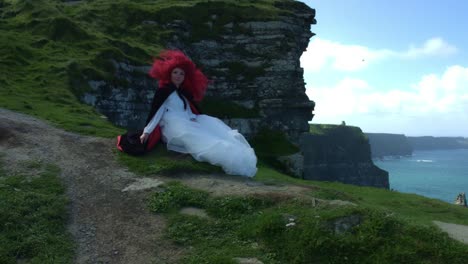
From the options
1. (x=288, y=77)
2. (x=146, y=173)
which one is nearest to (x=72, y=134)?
(x=146, y=173)

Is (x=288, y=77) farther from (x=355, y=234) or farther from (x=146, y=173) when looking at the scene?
(x=355, y=234)

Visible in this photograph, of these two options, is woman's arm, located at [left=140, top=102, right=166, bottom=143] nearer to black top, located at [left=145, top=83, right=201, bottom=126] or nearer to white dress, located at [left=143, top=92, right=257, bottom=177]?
white dress, located at [left=143, top=92, right=257, bottom=177]

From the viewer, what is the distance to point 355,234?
773 cm

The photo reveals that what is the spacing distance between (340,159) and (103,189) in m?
134

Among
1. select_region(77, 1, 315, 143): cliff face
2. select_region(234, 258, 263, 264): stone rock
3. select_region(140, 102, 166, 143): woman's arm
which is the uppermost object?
select_region(77, 1, 315, 143): cliff face

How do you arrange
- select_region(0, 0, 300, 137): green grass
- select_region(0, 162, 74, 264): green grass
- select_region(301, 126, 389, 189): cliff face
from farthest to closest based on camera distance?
select_region(301, 126, 389, 189): cliff face → select_region(0, 0, 300, 137): green grass → select_region(0, 162, 74, 264): green grass

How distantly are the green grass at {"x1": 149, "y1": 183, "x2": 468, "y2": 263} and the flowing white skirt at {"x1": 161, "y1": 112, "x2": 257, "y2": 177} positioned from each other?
3.38 m

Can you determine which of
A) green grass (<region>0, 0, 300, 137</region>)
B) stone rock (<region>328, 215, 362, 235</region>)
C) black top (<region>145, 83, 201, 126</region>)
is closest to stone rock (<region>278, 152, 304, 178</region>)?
green grass (<region>0, 0, 300, 137</region>)

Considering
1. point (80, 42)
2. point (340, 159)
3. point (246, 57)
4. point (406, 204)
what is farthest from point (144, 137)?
point (340, 159)

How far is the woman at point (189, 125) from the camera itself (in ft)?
41.5

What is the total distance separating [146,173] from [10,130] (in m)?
6.09

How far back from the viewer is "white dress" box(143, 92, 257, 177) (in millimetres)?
12586

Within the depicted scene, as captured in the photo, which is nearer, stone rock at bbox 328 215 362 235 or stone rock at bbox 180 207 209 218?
stone rock at bbox 328 215 362 235

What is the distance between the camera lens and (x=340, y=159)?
139000 mm
